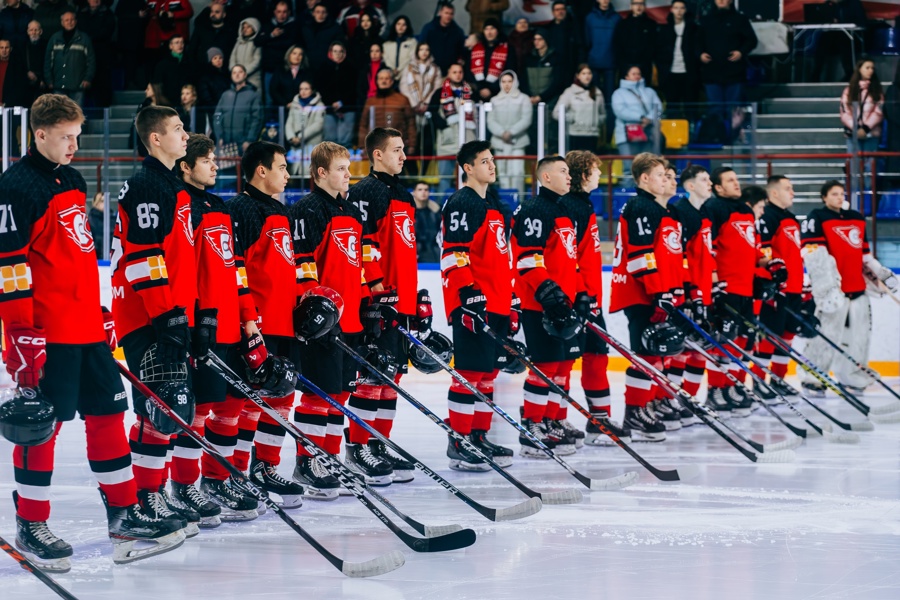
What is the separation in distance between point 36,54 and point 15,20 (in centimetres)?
45

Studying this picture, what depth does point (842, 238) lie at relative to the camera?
7590 millimetres

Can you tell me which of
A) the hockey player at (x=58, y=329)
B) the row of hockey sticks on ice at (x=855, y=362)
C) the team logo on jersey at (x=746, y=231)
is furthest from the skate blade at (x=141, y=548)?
the row of hockey sticks on ice at (x=855, y=362)

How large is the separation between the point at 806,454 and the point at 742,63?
4907 mm

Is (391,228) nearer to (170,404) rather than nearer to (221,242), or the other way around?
(221,242)

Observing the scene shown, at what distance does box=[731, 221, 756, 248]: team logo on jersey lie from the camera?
6844 millimetres

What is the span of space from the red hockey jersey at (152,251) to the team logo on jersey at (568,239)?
2.10 meters

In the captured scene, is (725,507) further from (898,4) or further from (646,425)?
(898,4)

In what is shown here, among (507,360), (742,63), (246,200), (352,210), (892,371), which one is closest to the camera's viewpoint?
(246,200)

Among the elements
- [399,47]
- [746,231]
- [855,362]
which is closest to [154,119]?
[746,231]

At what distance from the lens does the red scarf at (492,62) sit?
1016cm

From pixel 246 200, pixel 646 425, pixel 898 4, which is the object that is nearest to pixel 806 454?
pixel 646 425

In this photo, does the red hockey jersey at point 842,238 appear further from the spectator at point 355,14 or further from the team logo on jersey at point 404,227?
the spectator at point 355,14

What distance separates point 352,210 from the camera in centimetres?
487

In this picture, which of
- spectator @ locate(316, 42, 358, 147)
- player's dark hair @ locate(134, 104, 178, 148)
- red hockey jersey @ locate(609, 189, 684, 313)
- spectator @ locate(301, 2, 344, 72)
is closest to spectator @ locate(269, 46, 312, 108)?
spectator @ locate(316, 42, 358, 147)
